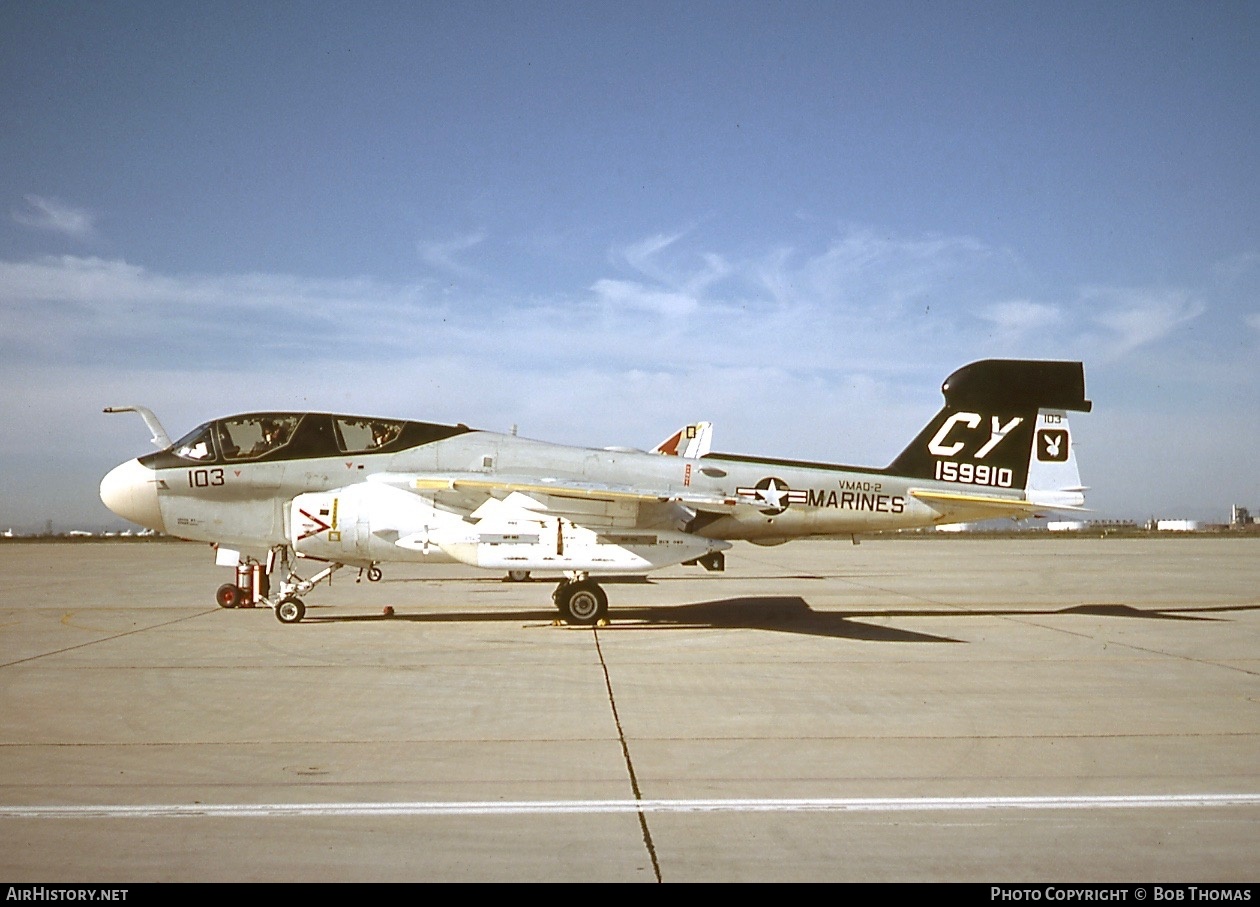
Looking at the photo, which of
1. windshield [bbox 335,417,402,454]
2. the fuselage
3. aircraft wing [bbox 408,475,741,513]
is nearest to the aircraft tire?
the fuselage

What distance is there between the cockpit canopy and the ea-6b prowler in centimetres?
2

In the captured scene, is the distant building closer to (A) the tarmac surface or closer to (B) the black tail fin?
(B) the black tail fin

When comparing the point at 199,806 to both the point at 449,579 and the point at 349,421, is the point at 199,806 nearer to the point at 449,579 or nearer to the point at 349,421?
the point at 349,421

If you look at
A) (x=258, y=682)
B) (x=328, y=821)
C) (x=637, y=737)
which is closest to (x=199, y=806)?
(x=328, y=821)

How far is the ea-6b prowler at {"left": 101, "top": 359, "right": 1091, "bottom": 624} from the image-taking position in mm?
13641

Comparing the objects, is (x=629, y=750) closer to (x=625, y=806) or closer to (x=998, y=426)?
(x=625, y=806)

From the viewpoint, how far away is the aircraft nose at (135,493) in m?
14.2

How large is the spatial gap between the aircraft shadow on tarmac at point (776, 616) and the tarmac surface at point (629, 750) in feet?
0.61

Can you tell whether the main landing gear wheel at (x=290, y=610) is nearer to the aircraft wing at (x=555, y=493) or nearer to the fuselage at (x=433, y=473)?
the fuselage at (x=433, y=473)

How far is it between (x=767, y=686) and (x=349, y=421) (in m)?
8.18

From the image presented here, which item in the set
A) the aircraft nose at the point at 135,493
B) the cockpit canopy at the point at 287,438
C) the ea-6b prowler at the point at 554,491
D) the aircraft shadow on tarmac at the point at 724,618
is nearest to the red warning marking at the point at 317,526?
the ea-6b prowler at the point at 554,491

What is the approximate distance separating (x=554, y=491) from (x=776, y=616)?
14.7ft

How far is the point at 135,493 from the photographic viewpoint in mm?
14242

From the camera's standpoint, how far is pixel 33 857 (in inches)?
180
